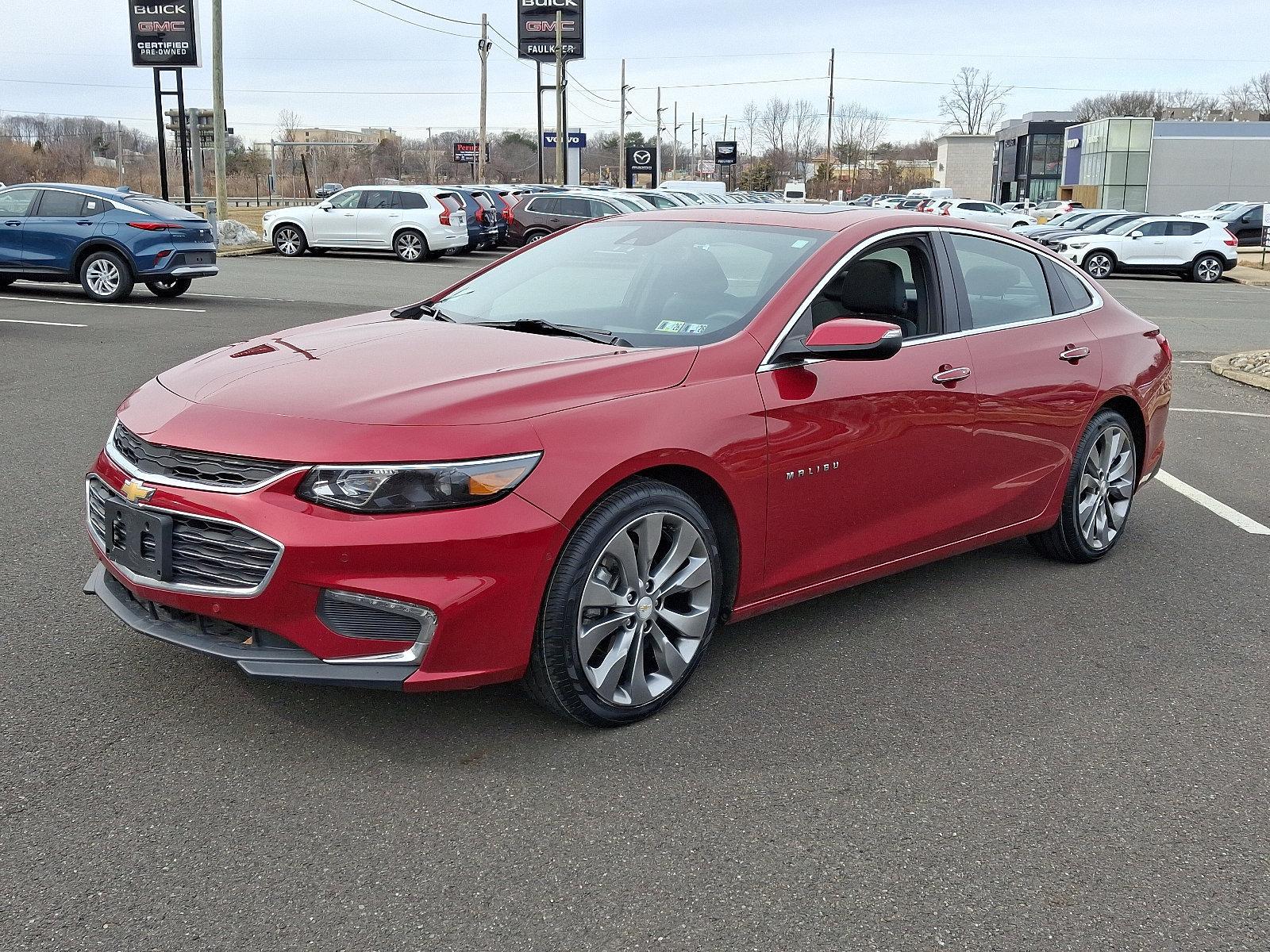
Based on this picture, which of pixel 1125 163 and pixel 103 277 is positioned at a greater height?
pixel 1125 163

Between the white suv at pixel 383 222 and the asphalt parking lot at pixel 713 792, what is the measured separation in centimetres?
2412

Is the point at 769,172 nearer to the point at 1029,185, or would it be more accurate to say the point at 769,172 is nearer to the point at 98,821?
the point at 1029,185

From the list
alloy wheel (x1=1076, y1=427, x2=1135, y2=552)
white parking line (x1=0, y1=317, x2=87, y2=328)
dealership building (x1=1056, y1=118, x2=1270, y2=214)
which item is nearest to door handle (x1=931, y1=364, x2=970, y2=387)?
alloy wheel (x1=1076, y1=427, x2=1135, y2=552)

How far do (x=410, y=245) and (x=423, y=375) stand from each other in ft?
85.1

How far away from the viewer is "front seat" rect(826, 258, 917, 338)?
15.9ft

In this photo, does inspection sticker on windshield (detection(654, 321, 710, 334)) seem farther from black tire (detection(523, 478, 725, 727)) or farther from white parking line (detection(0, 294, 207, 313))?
white parking line (detection(0, 294, 207, 313))

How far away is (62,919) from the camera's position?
2.81 m

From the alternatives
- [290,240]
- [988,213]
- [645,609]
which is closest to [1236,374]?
[645,609]

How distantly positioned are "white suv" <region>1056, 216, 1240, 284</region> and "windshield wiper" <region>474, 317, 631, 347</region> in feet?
94.4

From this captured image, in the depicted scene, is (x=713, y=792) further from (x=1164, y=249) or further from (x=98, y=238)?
(x=1164, y=249)

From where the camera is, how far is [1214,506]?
23.2ft

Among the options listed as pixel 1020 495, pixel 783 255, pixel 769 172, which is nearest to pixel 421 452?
pixel 783 255

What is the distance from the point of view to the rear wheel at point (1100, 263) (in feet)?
102

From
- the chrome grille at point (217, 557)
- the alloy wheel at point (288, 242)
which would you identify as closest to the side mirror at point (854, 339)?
the chrome grille at point (217, 557)
